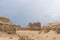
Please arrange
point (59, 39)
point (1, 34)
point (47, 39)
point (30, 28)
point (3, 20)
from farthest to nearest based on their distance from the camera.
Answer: point (30, 28) → point (3, 20) → point (47, 39) → point (1, 34) → point (59, 39)

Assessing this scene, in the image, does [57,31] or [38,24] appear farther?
[38,24]

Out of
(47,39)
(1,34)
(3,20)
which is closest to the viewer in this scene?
(1,34)

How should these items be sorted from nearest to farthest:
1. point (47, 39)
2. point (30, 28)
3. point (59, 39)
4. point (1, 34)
→ point (59, 39), point (1, 34), point (47, 39), point (30, 28)

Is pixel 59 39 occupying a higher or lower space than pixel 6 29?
lower

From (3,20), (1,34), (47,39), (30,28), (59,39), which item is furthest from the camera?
(30,28)

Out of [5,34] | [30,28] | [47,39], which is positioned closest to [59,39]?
[47,39]

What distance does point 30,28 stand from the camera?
62312 millimetres

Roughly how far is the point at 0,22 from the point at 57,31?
1044cm

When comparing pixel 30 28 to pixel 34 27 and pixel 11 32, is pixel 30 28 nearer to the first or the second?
pixel 34 27

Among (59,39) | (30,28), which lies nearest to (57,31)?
(59,39)

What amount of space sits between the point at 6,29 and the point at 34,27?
35851 mm

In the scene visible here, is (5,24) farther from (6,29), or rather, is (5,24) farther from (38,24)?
(38,24)

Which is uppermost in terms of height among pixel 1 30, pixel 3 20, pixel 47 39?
pixel 3 20

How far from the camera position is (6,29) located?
28.0m
